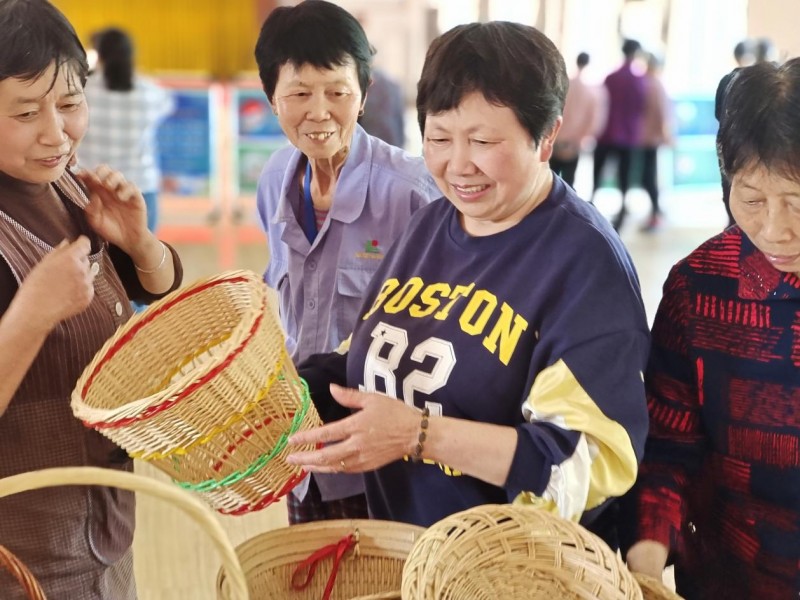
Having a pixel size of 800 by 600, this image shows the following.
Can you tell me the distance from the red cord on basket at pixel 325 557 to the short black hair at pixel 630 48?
613 centimetres

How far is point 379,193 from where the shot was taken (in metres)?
1.88

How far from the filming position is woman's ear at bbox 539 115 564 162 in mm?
1349

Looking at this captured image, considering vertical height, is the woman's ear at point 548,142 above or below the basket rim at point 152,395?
above

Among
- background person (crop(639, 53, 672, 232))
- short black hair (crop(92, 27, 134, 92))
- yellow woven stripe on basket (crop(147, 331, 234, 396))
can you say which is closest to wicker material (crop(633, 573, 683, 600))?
yellow woven stripe on basket (crop(147, 331, 234, 396))

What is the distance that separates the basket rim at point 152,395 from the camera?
1.15 metres

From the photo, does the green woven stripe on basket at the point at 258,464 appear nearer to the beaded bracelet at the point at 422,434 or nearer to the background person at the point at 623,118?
the beaded bracelet at the point at 422,434

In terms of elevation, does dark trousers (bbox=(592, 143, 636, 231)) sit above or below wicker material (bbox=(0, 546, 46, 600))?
below

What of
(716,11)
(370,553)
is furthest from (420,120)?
(716,11)

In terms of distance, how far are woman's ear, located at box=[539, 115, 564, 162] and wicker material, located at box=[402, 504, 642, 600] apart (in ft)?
1.62

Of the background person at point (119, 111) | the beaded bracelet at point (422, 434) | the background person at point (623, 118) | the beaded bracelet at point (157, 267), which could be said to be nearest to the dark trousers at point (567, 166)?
the background person at point (623, 118)

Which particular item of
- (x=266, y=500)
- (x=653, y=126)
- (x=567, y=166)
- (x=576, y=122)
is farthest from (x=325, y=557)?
(x=653, y=126)

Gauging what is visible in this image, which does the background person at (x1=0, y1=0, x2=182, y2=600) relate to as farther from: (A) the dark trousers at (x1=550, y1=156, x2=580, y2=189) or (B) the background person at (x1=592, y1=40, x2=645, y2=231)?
(B) the background person at (x1=592, y1=40, x2=645, y2=231)

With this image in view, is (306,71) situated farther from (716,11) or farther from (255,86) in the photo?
(716,11)

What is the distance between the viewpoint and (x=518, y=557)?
1213 millimetres
